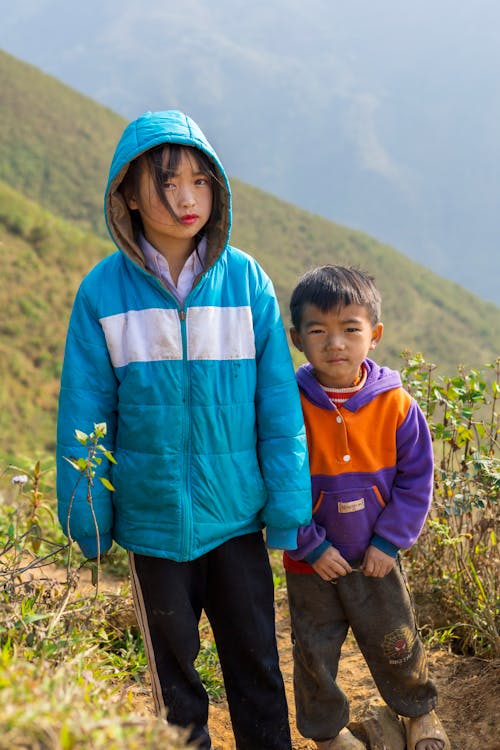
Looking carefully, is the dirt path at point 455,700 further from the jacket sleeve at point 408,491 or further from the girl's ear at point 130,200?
the girl's ear at point 130,200

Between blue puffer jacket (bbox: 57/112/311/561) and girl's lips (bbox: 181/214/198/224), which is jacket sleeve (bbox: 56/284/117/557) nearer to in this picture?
blue puffer jacket (bbox: 57/112/311/561)

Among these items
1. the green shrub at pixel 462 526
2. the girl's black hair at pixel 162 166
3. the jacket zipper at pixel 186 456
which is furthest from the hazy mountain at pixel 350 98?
the jacket zipper at pixel 186 456

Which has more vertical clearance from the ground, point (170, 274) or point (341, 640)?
point (170, 274)

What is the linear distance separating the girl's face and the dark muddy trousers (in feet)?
3.54

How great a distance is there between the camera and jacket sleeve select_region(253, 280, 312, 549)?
200 cm

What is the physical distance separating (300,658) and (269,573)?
0.28m

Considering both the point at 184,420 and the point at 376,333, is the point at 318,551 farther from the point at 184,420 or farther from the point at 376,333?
the point at 376,333

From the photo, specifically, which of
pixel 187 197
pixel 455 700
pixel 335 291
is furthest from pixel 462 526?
pixel 187 197

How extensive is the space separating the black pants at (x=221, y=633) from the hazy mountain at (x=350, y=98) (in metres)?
128

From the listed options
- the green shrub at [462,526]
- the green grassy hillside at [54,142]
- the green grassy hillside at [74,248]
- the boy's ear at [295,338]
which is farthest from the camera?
the green grassy hillside at [54,142]

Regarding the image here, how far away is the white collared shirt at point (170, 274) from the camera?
2074 mm

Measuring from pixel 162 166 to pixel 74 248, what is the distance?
37.9 feet

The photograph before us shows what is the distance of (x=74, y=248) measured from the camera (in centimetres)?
1306

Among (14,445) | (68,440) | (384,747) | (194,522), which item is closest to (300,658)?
(384,747)
